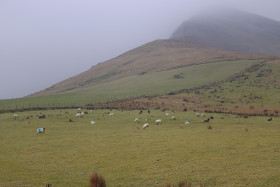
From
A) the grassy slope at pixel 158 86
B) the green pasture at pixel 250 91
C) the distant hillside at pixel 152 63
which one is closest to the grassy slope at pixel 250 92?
the green pasture at pixel 250 91

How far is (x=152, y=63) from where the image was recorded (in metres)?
148

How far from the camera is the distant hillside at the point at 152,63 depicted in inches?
5032

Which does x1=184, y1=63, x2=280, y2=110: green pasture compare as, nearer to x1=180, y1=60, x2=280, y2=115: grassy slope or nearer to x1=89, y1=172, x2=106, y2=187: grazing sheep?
x1=180, y1=60, x2=280, y2=115: grassy slope

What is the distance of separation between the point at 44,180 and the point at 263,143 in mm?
16496

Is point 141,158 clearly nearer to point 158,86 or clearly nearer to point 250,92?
point 250,92

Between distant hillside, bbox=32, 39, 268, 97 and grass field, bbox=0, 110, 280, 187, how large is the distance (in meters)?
99.6

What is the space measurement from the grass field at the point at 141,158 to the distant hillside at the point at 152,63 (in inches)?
3922

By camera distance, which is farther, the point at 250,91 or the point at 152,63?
the point at 152,63

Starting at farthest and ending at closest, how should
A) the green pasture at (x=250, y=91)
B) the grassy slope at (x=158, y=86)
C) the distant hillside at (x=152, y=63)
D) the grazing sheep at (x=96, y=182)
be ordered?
the distant hillside at (x=152, y=63) < the grassy slope at (x=158, y=86) < the green pasture at (x=250, y=91) < the grazing sheep at (x=96, y=182)

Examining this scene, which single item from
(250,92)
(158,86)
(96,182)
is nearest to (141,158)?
(96,182)

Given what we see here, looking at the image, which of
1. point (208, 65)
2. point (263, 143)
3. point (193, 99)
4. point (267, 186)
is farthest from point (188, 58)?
point (267, 186)

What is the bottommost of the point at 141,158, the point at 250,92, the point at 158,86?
the point at 141,158

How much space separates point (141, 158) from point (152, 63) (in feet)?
437

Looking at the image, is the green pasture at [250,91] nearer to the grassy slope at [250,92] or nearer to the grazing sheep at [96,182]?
the grassy slope at [250,92]
